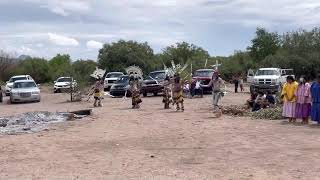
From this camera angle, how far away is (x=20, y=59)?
308 feet

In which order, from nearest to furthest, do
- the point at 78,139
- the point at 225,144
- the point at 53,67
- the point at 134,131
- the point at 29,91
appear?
1. the point at 225,144
2. the point at 78,139
3. the point at 134,131
4. the point at 29,91
5. the point at 53,67

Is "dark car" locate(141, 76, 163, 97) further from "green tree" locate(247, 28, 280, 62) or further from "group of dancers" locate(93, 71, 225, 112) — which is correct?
"green tree" locate(247, 28, 280, 62)

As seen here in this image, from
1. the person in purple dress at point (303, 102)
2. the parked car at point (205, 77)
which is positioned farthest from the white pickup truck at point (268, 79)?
the person in purple dress at point (303, 102)

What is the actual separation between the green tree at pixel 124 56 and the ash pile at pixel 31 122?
1853 inches

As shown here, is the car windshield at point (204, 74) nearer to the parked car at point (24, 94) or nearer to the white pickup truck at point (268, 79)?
the white pickup truck at point (268, 79)

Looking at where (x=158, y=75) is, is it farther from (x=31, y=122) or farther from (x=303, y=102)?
(x=303, y=102)

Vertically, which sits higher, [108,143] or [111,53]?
[111,53]

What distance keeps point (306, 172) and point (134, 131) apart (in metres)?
7.73

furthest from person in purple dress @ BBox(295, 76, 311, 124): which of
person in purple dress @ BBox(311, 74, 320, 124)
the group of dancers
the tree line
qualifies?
the tree line

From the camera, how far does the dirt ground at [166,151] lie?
33.4 feet

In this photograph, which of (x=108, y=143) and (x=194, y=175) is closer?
(x=194, y=175)

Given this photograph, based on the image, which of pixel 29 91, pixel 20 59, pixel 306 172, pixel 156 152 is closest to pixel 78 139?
pixel 156 152

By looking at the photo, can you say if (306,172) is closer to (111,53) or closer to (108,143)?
(108,143)

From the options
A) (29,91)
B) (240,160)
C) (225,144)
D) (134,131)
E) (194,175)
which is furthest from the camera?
(29,91)
